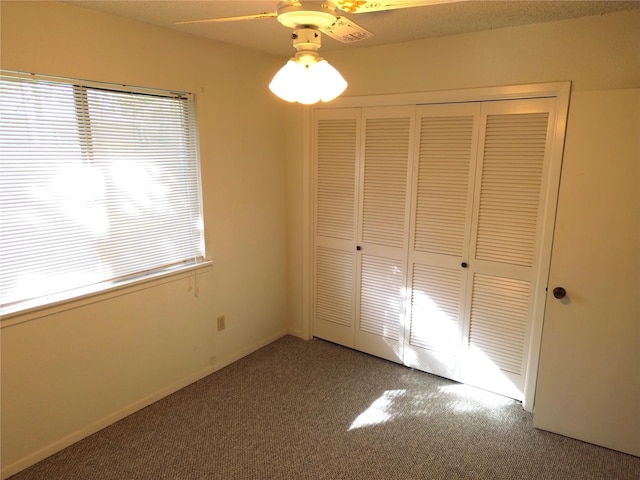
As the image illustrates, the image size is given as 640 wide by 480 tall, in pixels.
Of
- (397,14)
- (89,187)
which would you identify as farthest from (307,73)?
(89,187)

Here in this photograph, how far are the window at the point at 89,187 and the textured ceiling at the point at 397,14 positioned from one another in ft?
1.39

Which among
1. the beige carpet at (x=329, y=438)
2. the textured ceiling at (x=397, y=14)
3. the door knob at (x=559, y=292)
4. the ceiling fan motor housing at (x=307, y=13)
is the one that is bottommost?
the beige carpet at (x=329, y=438)

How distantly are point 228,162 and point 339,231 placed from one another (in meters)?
1.01

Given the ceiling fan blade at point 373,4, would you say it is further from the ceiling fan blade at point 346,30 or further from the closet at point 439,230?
the closet at point 439,230

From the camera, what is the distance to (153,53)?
8.10 feet

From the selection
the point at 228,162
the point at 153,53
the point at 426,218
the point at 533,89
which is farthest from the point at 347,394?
the point at 153,53

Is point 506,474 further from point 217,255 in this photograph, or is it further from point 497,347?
point 217,255

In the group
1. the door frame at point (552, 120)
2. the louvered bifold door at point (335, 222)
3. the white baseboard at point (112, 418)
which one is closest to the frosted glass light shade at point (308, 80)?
the door frame at point (552, 120)

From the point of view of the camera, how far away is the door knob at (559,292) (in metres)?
2.35

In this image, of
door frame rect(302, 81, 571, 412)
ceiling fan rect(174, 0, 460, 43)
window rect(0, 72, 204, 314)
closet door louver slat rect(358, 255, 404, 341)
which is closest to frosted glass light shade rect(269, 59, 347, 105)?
ceiling fan rect(174, 0, 460, 43)

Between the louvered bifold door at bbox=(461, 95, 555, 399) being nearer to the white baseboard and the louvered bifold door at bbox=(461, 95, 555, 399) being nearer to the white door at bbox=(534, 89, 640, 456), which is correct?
the white door at bbox=(534, 89, 640, 456)

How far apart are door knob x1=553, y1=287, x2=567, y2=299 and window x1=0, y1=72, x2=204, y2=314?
226cm

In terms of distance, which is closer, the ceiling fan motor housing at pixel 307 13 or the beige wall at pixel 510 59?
the ceiling fan motor housing at pixel 307 13

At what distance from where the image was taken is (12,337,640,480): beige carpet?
220 centimetres
